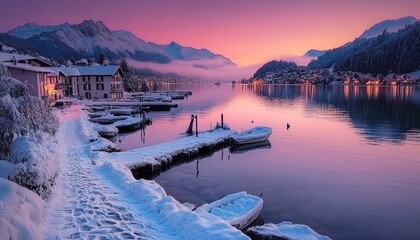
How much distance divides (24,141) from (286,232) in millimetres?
12192

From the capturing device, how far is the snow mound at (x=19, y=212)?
26.5ft

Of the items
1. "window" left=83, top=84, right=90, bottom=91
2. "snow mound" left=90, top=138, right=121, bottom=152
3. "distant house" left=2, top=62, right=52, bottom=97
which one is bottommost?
"snow mound" left=90, top=138, right=121, bottom=152

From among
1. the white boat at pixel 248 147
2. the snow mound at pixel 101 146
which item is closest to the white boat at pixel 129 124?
the snow mound at pixel 101 146

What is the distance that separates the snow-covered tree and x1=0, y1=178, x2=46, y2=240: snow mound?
0.91 meters

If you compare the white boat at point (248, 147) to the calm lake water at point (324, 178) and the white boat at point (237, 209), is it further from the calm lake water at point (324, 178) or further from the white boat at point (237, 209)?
the white boat at point (237, 209)

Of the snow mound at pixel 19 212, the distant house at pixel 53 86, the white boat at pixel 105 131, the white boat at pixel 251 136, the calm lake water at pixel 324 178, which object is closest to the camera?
the snow mound at pixel 19 212

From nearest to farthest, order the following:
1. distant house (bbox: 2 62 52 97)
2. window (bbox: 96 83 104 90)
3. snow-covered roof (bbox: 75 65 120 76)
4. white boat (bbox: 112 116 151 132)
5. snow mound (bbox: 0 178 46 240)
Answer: snow mound (bbox: 0 178 46 240) < distant house (bbox: 2 62 52 97) < white boat (bbox: 112 116 151 132) < snow-covered roof (bbox: 75 65 120 76) < window (bbox: 96 83 104 90)

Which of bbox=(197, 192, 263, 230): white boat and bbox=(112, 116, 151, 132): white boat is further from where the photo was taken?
bbox=(112, 116, 151, 132): white boat

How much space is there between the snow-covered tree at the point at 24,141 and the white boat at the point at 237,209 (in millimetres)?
7313

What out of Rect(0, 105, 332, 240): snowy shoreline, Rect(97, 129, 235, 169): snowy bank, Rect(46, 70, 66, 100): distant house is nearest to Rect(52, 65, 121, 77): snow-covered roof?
Rect(46, 70, 66, 100): distant house

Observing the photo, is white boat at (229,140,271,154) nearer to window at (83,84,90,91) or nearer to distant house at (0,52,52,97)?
distant house at (0,52,52,97)

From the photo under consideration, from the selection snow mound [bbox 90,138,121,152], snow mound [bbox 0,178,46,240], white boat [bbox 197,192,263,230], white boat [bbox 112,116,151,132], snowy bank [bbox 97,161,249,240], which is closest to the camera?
snow mound [bbox 0,178,46,240]

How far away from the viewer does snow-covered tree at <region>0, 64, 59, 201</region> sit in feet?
37.5

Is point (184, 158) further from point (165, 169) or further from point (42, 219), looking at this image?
point (42, 219)
